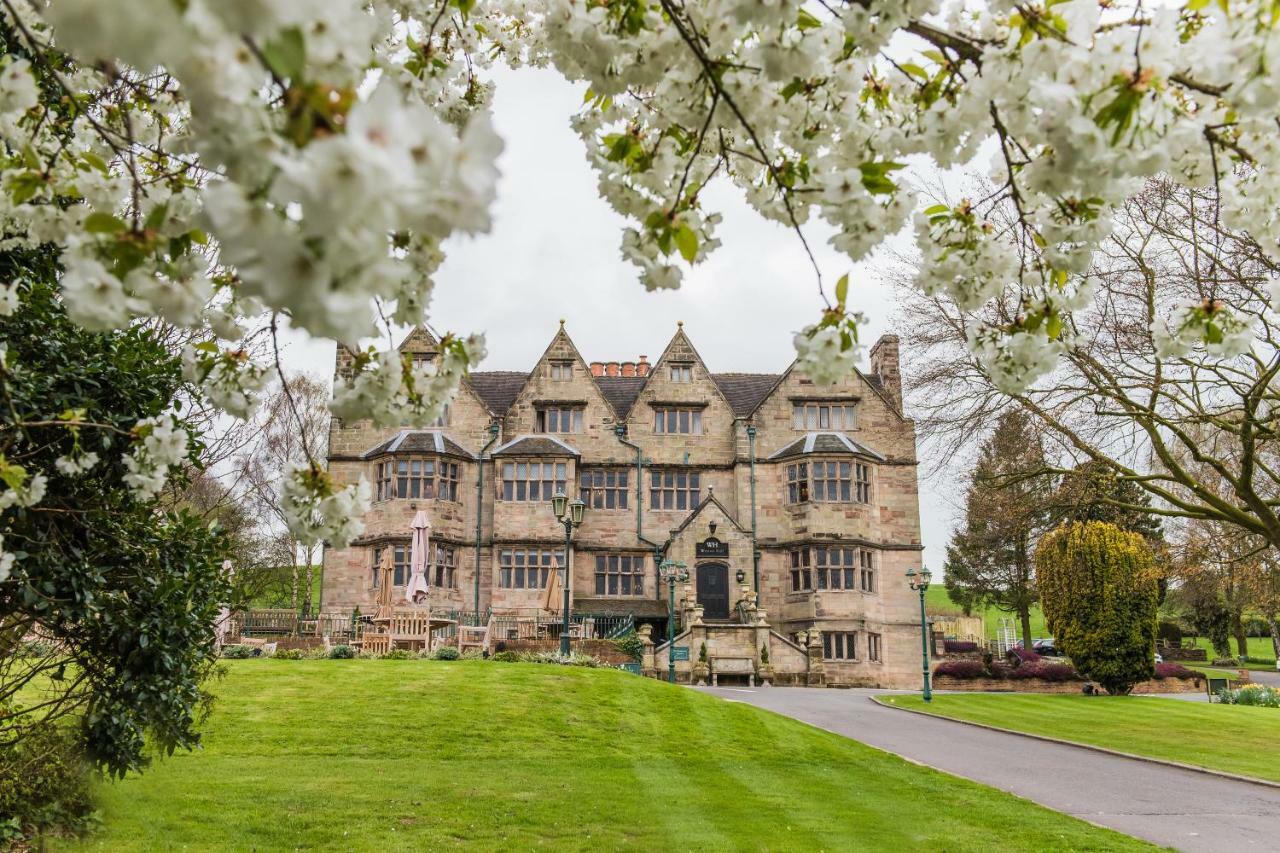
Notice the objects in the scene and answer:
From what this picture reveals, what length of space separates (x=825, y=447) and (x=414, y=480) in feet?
50.0

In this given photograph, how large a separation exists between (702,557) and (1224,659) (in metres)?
42.4

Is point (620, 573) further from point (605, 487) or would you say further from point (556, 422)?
point (556, 422)

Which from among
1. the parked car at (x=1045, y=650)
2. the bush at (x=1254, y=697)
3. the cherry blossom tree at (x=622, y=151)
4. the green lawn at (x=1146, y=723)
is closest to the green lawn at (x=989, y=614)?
the parked car at (x=1045, y=650)

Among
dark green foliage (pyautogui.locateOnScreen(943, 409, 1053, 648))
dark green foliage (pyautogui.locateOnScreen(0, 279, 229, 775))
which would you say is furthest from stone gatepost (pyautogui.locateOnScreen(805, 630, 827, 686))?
dark green foliage (pyautogui.locateOnScreen(0, 279, 229, 775))

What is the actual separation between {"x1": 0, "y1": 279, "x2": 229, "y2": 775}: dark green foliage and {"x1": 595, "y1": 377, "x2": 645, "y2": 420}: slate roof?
29.5 metres

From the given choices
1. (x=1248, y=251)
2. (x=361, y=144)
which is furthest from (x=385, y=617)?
(x=361, y=144)

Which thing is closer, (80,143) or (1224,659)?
(80,143)

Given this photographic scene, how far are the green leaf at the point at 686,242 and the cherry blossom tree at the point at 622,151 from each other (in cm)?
2

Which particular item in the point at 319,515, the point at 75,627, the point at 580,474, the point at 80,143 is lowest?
the point at 75,627

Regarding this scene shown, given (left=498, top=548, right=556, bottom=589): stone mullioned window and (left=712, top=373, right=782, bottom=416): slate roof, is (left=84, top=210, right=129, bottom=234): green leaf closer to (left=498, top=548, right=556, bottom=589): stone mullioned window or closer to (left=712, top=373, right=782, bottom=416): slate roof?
(left=498, top=548, right=556, bottom=589): stone mullioned window

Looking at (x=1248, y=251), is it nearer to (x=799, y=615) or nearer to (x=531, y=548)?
(x=799, y=615)


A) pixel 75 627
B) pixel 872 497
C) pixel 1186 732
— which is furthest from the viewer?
pixel 872 497

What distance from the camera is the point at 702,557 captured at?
35000mm

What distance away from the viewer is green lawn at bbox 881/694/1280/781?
1780 cm
